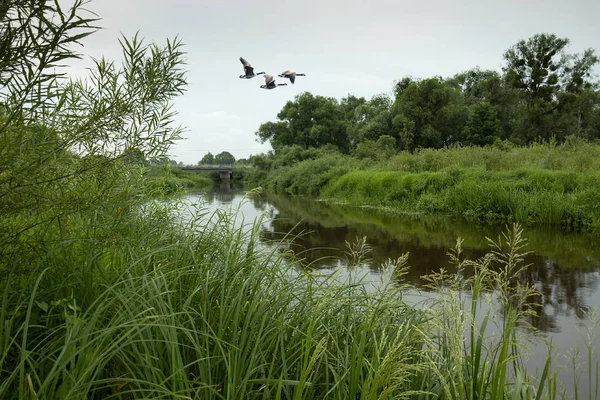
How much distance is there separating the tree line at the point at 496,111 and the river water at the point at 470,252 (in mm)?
16470

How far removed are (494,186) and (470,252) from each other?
4683 millimetres

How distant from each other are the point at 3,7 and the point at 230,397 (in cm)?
146

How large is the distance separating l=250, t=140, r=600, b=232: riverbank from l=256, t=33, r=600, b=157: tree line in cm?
924

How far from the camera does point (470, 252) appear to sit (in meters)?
7.40

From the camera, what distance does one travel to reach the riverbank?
9.83 m

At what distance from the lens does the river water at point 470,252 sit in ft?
13.2

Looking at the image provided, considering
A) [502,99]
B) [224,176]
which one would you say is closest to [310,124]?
[224,176]

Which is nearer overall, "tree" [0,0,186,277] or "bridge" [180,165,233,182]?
"tree" [0,0,186,277]

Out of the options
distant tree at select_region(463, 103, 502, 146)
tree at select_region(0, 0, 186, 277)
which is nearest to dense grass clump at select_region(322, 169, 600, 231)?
tree at select_region(0, 0, 186, 277)

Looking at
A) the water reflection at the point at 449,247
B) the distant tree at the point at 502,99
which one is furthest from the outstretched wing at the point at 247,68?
the distant tree at the point at 502,99

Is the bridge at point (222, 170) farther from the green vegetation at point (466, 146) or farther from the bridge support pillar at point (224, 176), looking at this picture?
the green vegetation at point (466, 146)

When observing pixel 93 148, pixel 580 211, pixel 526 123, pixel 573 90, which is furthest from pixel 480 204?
pixel 573 90

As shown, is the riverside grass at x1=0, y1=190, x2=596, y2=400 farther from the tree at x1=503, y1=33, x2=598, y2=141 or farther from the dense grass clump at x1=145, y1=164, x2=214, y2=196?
the tree at x1=503, y1=33, x2=598, y2=141

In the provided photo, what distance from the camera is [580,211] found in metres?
9.44
